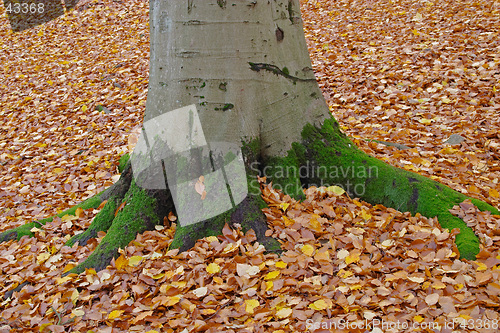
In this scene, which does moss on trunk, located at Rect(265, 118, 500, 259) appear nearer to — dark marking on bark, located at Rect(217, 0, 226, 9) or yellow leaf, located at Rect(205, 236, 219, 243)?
yellow leaf, located at Rect(205, 236, 219, 243)

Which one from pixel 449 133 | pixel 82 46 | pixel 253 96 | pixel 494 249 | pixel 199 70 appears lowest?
pixel 494 249

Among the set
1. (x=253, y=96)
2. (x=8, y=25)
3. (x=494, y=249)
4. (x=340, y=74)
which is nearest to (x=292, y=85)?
(x=253, y=96)

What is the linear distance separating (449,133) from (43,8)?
1208cm

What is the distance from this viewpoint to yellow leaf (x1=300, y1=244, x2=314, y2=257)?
228cm

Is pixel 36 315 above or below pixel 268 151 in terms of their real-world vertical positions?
below

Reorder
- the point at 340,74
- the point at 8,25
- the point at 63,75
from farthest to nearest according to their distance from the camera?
the point at 8,25 → the point at 63,75 → the point at 340,74

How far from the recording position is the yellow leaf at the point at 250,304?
197cm

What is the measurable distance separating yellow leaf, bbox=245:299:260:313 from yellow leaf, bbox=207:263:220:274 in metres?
0.28

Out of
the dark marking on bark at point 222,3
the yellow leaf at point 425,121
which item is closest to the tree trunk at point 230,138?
the dark marking on bark at point 222,3

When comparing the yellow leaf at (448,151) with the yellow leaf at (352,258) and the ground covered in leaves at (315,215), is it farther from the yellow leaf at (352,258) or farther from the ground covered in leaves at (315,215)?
→ the yellow leaf at (352,258)

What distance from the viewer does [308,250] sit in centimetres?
229

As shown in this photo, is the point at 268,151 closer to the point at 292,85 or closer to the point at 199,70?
the point at 292,85

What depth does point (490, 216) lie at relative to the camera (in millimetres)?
2564

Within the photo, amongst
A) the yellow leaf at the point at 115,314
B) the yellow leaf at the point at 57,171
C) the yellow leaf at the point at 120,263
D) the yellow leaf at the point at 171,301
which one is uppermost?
the yellow leaf at the point at 57,171
